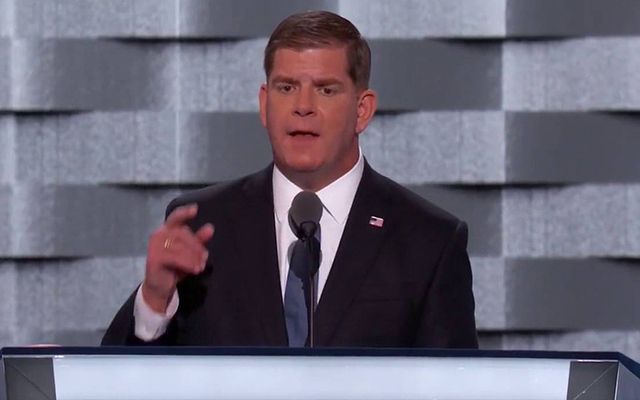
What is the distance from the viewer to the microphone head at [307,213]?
1373 mm

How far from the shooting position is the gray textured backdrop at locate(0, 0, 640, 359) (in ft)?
7.82

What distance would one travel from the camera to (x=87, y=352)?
3.30 feet

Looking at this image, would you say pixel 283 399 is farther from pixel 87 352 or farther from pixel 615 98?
pixel 615 98

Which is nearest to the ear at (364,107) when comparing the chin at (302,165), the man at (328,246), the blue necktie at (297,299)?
the man at (328,246)

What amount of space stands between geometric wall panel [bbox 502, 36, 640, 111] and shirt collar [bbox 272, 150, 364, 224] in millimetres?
732

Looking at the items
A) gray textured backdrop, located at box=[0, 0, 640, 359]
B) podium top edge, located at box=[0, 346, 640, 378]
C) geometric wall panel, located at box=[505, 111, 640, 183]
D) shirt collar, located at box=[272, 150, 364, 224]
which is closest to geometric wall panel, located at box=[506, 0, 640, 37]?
gray textured backdrop, located at box=[0, 0, 640, 359]

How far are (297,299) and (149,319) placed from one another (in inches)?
8.8

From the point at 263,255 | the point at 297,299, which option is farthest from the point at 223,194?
the point at 297,299

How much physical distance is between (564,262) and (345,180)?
2.56 feet

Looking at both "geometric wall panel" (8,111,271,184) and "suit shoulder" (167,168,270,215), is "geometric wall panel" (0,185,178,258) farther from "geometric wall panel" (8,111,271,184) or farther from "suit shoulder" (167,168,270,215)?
"suit shoulder" (167,168,270,215)

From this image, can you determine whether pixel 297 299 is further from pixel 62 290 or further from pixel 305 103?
pixel 62 290

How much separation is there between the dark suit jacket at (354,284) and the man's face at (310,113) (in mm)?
87

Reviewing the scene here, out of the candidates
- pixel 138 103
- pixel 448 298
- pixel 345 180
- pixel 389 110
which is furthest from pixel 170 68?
pixel 448 298

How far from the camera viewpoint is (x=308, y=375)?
99 centimetres
